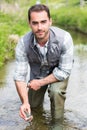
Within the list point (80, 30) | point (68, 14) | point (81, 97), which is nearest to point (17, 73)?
point (81, 97)

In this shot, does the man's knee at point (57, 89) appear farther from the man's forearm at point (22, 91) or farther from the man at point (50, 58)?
the man's forearm at point (22, 91)

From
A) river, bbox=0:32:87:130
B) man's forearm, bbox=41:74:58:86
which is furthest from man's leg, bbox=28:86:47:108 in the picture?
man's forearm, bbox=41:74:58:86

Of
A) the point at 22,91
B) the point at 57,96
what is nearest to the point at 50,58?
the point at 57,96

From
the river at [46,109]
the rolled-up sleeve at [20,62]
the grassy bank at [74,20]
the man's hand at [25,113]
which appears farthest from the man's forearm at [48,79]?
the grassy bank at [74,20]

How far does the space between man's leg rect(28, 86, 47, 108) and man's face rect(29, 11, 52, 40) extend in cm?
126

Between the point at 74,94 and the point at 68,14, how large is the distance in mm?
20058

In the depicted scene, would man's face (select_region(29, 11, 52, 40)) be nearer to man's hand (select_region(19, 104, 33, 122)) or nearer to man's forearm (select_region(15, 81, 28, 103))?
man's forearm (select_region(15, 81, 28, 103))

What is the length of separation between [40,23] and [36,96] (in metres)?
1.63

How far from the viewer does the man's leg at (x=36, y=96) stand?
19.3 feet

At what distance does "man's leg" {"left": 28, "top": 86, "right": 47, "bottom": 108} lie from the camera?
19.3 feet

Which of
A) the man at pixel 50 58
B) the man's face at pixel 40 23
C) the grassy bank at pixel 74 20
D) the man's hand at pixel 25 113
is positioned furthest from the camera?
the grassy bank at pixel 74 20

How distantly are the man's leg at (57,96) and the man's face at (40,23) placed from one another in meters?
0.77

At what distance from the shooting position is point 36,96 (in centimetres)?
597

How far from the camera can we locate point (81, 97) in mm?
7074
